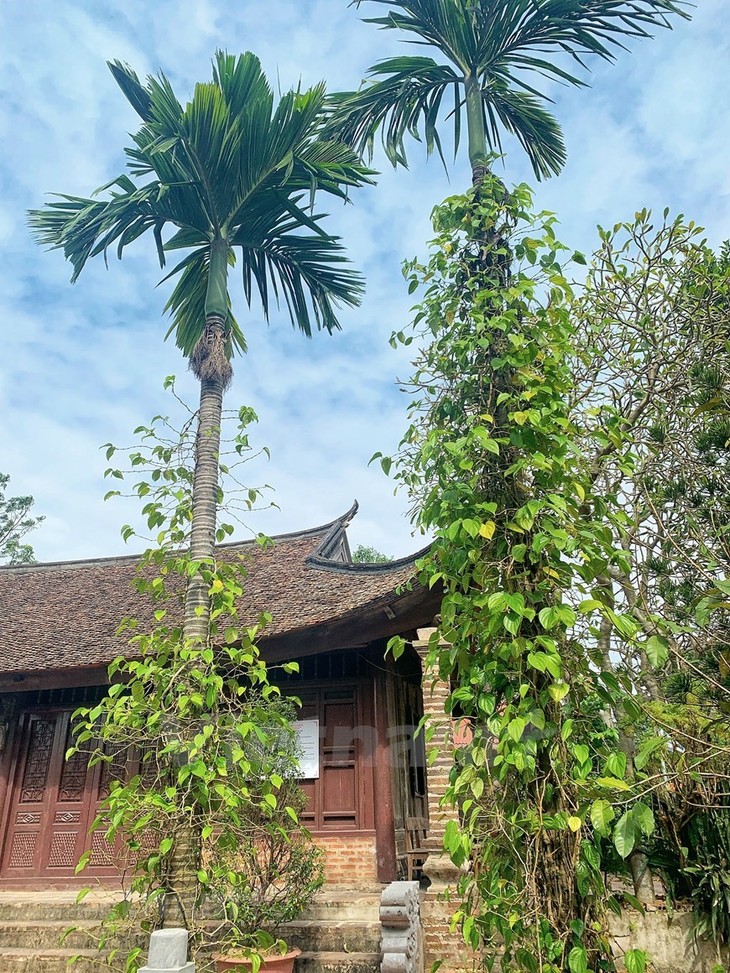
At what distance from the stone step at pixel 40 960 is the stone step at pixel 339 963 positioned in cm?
193

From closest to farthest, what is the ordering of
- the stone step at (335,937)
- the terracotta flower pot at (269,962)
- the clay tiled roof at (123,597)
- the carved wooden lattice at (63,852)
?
the terracotta flower pot at (269,962) < the stone step at (335,937) < the clay tiled roof at (123,597) < the carved wooden lattice at (63,852)

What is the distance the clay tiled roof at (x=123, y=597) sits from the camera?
805cm

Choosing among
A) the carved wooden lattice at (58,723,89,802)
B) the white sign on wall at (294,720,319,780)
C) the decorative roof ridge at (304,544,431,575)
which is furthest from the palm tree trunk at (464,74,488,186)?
the carved wooden lattice at (58,723,89,802)

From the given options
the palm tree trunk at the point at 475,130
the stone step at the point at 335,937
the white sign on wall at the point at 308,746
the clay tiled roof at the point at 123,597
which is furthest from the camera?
the clay tiled roof at the point at 123,597

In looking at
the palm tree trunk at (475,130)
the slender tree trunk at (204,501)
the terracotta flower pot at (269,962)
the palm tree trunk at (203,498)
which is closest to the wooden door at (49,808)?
the terracotta flower pot at (269,962)

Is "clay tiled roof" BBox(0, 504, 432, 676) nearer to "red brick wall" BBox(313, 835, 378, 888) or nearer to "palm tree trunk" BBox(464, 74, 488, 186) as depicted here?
"red brick wall" BBox(313, 835, 378, 888)

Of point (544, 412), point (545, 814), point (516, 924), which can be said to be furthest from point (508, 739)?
point (544, 412)

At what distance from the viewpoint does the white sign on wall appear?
767 centimetres

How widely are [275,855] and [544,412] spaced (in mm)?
4832

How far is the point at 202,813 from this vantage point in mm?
4375

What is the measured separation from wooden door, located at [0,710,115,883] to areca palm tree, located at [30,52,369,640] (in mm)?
5233

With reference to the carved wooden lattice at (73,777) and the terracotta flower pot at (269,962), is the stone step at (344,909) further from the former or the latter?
the carved wooden lattice at (73,777)

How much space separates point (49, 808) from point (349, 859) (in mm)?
3981

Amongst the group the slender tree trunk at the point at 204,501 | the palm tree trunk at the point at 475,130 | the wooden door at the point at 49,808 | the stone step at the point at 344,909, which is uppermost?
the palm tree trunk at the point at 475,130
